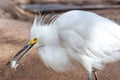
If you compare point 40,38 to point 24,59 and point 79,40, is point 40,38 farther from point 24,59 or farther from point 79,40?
point 24,59

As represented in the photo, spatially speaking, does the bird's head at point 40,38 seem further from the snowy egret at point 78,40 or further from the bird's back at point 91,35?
the bird's back at point 91,35

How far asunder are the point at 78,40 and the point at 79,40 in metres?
0.01

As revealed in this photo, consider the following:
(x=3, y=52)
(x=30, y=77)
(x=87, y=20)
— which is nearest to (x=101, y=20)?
(x=87, y=20)

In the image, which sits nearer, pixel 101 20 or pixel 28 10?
pixel 101 20

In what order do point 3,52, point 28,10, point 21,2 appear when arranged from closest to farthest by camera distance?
1. point 3,52
2. point 28,10
3. point 21,2

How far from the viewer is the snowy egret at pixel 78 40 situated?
4859mm

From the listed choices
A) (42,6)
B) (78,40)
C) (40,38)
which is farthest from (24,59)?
(42,6)

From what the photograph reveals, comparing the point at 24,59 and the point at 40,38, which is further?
the point at 24,59

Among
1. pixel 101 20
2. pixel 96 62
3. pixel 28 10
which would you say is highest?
pixel 101 20

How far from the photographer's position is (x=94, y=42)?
191 inches

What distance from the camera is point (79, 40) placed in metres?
4.87

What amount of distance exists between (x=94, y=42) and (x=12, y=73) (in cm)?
167

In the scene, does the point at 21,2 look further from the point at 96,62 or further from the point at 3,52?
the point at 96,62

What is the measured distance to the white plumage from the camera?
15.9ft
